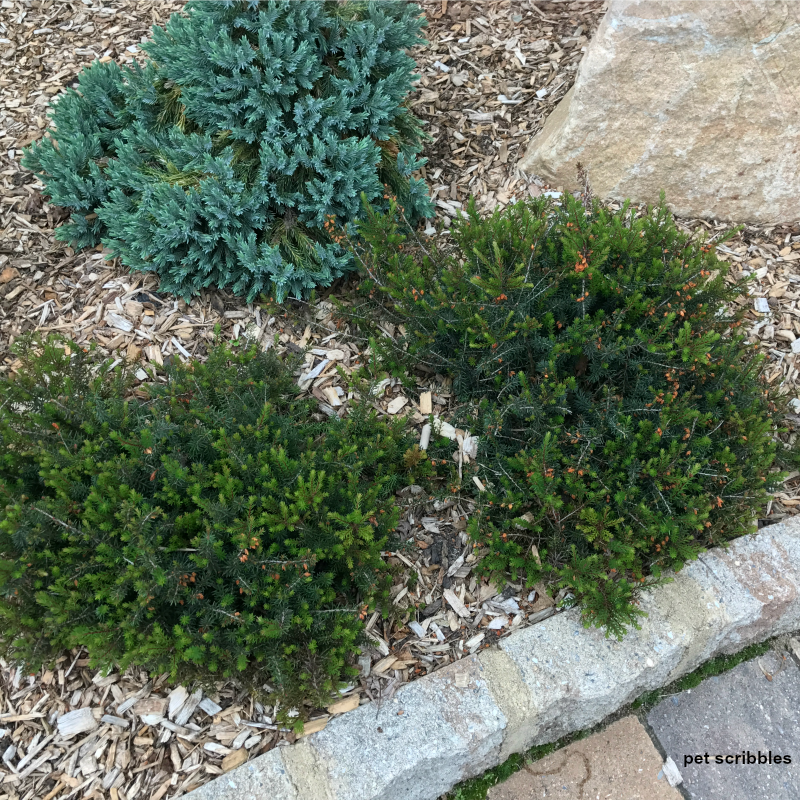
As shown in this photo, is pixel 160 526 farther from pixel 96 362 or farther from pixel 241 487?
pixel 96 362

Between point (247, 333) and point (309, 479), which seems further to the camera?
point (247, 333)

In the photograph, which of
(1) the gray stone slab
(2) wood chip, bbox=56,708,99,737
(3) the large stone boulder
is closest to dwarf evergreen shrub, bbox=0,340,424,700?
(2) wood chip, bbox=56,708,99,737

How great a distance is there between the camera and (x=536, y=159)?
13.5ft

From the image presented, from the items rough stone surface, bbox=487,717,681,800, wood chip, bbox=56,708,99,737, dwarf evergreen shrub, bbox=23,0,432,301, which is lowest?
rough stone surface, bbox=487,717,681,800

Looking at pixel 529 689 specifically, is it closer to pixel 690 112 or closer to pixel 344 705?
pixel 344 705

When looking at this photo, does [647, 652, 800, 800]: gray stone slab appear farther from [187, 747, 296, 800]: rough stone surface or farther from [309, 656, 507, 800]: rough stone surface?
[187, 747, 296, 800]: rough stone surface

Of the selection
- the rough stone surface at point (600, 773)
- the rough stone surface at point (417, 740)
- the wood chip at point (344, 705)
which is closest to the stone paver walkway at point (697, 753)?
the rough stone surface at point (600, 773)

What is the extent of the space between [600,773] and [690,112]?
143 inches

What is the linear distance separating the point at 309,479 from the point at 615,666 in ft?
4.94

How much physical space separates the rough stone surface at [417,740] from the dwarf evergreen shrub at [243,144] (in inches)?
82.6

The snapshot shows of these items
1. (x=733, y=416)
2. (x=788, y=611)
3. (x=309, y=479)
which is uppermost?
(x=309, y=479)

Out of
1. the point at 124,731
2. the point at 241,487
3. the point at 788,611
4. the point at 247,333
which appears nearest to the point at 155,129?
the point at 247,333

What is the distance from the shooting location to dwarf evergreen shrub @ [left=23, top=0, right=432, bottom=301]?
129 inches

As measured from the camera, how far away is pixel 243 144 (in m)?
3.46
